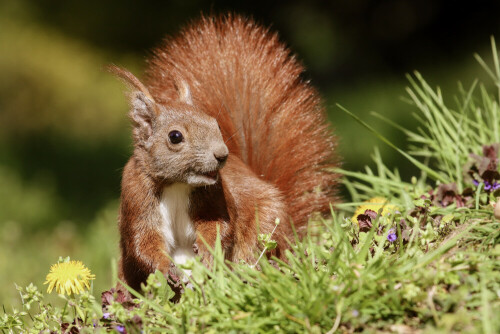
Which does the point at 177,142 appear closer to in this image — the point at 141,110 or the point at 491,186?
the point at 141,110

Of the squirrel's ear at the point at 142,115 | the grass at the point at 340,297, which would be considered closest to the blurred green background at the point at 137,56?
the squirrel's ear at the point at 142,115

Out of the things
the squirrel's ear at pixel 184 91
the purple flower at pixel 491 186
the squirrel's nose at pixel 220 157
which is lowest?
the purple flower at pixel 491 186

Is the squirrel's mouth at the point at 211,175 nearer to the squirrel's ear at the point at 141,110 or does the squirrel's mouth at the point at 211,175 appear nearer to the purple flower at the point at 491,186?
the squirrel's ear at the point at 141,110

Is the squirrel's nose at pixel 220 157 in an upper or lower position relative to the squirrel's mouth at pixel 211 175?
upper

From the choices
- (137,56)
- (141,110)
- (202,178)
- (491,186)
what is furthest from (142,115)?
(137,56)

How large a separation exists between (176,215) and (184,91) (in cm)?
48

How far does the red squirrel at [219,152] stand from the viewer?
2.46m

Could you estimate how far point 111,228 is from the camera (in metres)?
4.13

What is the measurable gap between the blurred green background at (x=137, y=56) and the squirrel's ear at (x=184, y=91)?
9.17 ft

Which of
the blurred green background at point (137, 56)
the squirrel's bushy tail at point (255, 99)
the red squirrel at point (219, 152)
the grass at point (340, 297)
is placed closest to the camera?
the grass at point (340, 297)

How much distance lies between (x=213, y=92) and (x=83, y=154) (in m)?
3.08

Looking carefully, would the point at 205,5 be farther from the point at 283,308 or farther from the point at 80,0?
the point at 283,308

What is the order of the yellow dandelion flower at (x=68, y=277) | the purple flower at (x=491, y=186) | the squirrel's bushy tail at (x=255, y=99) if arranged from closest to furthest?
1. the yellow dandelion flower at (x=68, y=277)
2. the purple flower at (x=491, y=186)
3. the squirrel's bushy tail at (x=255, y=99)

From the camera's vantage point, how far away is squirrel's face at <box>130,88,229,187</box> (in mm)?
2381
